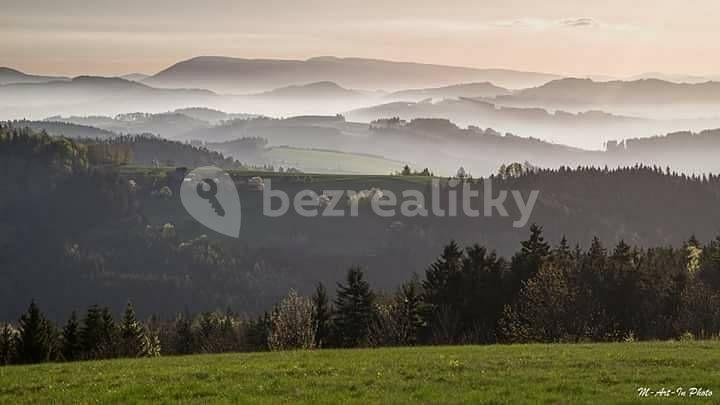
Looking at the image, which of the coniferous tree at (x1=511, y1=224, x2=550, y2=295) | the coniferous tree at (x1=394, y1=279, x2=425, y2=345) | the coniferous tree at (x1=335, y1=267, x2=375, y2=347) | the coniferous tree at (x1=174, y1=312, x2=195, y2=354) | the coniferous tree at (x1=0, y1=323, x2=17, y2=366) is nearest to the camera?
the coniferous tree at (x1=0, y1=323, x2=17, y2=366)

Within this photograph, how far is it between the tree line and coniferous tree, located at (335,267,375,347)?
0.26 feet

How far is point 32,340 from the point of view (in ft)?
179

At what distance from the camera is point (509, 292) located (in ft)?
216

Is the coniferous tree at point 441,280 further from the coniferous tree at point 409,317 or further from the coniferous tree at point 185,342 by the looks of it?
the coniferous tree at point 185,342

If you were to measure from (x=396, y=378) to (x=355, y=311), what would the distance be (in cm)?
3691

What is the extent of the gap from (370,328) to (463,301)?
8.98 metres

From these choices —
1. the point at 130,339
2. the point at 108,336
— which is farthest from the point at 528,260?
the point at 108,336

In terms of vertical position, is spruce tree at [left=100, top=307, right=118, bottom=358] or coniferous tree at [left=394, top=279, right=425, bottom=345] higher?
coniferous tree at [left=394, top=279, right=425, bottom=345]

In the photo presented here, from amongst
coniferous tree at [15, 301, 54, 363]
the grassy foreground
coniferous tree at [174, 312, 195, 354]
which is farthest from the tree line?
coniferous tree at [174, 312, 195, 354]

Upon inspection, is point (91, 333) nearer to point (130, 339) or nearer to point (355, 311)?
point (130, 339)

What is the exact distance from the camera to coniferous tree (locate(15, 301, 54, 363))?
53.9 metres

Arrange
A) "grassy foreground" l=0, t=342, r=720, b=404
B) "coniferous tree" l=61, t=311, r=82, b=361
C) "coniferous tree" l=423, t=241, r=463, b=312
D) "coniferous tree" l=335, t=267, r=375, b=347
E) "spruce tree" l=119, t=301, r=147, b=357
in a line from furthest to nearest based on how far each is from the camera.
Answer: "coniferous tree" l=423, t=241, r=463, b=312, "coniferous tree" l=335, t=267, r=375, b=347, "coniferous tree" l=61, t=311, r=82, b=361, "spruce tree" l=119, t=301, r=147, b=357, "grassy foreground" l=0, t=342, r=720, b=404

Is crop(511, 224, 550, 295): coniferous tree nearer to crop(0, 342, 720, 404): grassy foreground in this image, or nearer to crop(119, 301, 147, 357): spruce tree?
crop(119, 301, 147, 357): spruce tree

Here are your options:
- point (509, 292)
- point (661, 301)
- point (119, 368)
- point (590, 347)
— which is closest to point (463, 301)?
point (509, 292)
